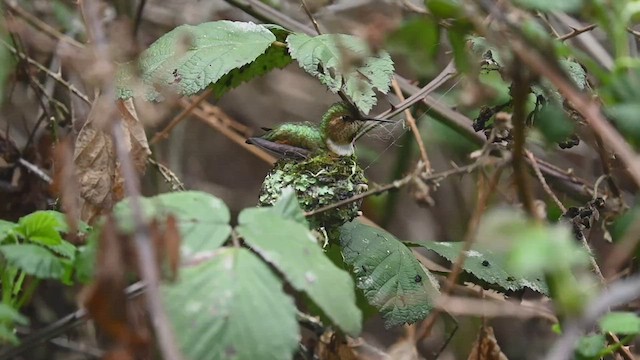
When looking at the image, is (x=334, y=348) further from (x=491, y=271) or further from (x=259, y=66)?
(x=259, y=66)

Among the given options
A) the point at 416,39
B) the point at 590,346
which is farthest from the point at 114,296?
the point at 590,346

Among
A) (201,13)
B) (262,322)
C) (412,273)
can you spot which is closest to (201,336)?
(262,322)

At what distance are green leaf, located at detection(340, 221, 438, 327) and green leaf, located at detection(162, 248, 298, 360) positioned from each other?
56 centimetres

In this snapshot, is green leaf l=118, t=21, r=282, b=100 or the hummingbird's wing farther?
the hummingbird's wing

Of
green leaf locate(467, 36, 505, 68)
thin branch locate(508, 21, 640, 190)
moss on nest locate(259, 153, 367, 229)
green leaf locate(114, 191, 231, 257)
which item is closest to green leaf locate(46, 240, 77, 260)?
green leaf locate(114, 191, 231, 257)

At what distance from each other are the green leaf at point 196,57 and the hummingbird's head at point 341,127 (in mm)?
215

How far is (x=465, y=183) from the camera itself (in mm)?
3703

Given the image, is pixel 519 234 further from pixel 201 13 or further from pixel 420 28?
pixel 201 13

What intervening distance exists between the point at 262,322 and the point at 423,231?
2882 millimetres

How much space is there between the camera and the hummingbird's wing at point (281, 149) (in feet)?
5.62

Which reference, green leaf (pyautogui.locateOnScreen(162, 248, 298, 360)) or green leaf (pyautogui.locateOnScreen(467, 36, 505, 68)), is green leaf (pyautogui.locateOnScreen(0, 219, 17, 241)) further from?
green leaf (pyautogui.locateOnScreen(467, 36, 505, 68))

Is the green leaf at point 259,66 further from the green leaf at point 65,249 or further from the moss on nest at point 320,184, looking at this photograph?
the green leaf at point 65,249

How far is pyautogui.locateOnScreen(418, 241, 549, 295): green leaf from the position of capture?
1.61 meters

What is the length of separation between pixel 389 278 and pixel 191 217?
589 mm
